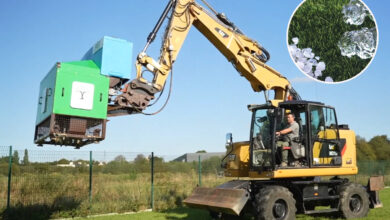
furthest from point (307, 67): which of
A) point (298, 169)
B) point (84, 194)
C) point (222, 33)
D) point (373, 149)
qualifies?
point (373, 149)

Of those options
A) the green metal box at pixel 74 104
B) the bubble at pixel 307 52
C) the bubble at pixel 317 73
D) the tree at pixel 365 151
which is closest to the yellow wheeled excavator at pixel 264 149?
the green metal box at pixel 74 104

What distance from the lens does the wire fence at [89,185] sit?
1064 centimetres

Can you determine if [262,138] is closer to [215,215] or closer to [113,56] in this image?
[215,215]

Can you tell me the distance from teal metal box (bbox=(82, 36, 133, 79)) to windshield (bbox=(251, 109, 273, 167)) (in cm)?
315

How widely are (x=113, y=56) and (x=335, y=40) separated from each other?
552 cm

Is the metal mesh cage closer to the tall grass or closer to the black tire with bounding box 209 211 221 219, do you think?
the black tire with bounding box 209 211 221 219

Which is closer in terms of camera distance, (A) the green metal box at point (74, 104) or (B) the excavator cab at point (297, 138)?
(A) the green metal box at point (74, 104)

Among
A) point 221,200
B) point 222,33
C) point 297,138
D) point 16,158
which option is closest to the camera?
point 221,200

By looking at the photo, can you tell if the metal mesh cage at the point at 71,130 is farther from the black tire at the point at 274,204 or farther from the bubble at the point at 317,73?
the bubble at the point at 317,73

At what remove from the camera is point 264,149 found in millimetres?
8547

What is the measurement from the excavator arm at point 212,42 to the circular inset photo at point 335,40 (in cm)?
112

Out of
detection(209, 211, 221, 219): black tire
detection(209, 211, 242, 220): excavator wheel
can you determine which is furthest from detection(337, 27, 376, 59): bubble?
detection(209, 211, 221, 219): black tire

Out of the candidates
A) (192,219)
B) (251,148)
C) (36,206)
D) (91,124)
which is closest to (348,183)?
(251,148)

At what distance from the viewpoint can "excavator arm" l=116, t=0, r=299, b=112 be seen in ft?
27.4
